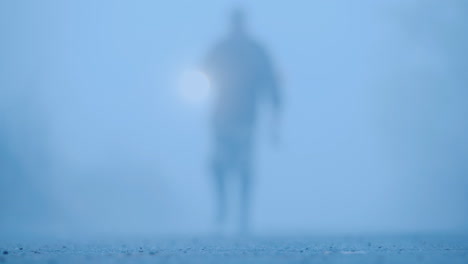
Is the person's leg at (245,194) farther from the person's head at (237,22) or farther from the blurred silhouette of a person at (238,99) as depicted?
the person's head at (237,22)

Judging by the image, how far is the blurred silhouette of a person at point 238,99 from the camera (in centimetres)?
477

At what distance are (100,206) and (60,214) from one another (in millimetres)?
439

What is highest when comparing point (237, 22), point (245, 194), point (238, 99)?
point (237, 22)

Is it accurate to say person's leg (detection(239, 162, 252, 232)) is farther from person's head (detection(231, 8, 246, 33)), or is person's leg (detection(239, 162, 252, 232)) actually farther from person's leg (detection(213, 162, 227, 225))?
person's head (detection(231, 8, 246, 33))

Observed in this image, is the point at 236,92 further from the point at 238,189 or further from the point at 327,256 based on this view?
the point at 327,256

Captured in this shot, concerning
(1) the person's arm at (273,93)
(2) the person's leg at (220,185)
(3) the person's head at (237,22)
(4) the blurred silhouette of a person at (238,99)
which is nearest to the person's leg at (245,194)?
(4) the blurred silhouette of a person at (238,99)

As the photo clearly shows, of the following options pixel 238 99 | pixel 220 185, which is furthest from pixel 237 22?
pixel 220 185

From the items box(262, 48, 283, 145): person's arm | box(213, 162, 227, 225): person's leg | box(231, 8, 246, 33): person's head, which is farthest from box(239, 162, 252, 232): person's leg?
box(231, 8, 246, 33): person's head

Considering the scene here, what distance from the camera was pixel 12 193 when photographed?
6223mm

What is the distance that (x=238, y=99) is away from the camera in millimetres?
4859

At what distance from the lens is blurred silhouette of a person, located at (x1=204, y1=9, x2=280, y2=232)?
4.77m

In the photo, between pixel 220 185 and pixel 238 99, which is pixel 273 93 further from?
pixel 220 185

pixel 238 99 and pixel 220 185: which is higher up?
pixel 238 99

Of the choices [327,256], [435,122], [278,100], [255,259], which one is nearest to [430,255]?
[327,256]
